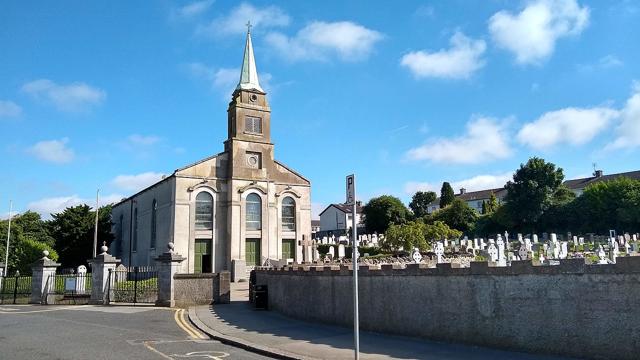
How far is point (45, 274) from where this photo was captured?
86.2ft

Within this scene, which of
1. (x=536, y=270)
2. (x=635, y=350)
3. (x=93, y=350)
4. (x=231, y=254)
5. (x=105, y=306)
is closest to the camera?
(x=635, y=350)

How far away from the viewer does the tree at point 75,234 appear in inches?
1930

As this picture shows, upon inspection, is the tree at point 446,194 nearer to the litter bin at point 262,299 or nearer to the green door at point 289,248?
the green door at point 289,248

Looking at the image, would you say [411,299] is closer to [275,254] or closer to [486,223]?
[275,254]

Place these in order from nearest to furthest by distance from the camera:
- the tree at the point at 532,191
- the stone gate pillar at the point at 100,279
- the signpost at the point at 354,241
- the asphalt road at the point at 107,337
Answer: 1. the signpost at the point at 354,241
2. the asphalt road at the point at 107,337
3. the stone gate pillar at the point at 100,279
4. the tree at the point at 532,191

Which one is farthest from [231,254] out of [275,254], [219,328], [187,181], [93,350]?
[93,350]

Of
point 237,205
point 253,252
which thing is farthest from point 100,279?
point 253,252

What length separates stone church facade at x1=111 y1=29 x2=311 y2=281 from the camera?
135 ft

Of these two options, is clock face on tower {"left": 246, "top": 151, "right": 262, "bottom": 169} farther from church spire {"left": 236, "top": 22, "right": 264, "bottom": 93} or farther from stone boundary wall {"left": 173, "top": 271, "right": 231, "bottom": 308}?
stone boundary wall {"left": 173, "top": 271, "right": 231, "bottom": 308}

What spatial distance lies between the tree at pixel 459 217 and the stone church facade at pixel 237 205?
A: 39160mm

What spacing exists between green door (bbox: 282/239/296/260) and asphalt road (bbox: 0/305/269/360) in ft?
80.2

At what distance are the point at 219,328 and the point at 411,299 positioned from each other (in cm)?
634

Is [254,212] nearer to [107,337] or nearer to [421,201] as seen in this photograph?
[107,337]

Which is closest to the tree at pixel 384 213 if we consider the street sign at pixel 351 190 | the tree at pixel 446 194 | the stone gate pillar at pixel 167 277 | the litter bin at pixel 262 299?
the tree at pixel 446 194
